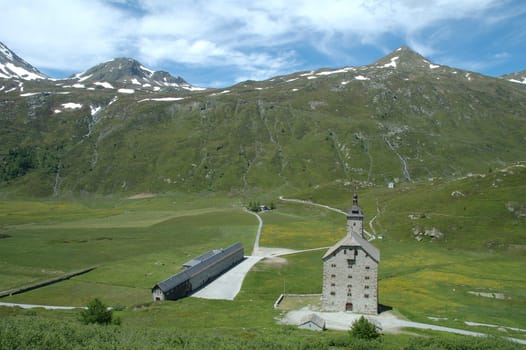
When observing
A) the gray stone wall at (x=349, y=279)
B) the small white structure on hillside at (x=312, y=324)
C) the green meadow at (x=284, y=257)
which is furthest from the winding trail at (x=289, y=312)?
the small white structure on hillside at (x=312, y=324)

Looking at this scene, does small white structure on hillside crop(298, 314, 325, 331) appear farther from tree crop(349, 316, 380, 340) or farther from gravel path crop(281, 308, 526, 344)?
tree crop(349, 316, 380, 340)

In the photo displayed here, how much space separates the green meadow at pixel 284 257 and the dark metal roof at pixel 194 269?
14.4 feet

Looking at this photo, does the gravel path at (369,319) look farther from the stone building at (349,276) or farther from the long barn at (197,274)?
the long barn at (197,274)

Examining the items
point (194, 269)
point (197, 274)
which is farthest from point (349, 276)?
point (194, 269)

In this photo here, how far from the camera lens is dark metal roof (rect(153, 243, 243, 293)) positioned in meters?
78.4

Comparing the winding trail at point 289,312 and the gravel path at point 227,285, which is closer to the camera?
the winding trail at point 289,312

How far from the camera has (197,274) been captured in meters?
89.9

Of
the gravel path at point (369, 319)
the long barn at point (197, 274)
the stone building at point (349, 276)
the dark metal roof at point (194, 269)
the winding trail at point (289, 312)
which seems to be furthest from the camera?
the dark metal roof at point (194, 269)

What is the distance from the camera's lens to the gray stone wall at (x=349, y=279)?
231ft

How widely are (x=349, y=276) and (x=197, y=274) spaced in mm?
35062

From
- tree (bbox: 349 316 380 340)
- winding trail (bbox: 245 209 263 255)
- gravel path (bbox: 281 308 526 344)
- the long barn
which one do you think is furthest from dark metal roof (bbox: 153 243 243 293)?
tree (bbox: 349 316 380 340)

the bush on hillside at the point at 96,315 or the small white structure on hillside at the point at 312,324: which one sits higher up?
the bush on hillside at the point at 96,315

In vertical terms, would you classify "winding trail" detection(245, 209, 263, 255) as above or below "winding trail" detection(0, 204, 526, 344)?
above

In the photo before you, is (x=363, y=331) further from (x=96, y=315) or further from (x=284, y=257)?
(x=284, y=257)
